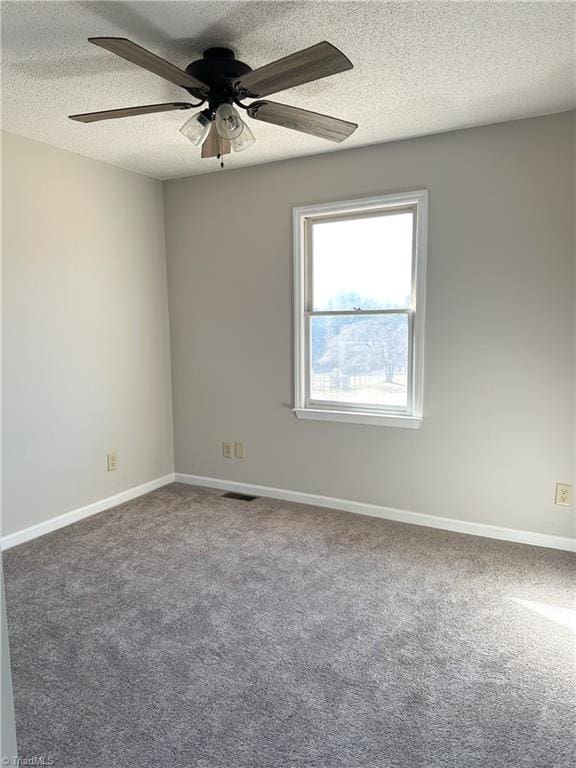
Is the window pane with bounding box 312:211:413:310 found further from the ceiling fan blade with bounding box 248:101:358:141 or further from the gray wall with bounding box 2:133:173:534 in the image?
the gray wall with bounding box 2:133:173:534

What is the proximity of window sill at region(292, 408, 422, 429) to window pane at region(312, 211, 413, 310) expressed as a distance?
30.0 inches

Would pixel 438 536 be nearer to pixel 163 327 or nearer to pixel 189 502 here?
pixel 189 502

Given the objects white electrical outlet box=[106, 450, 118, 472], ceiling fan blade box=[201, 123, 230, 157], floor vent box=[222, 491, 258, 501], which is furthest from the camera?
Answer: floor vent box=[222, 491, 258, 501]

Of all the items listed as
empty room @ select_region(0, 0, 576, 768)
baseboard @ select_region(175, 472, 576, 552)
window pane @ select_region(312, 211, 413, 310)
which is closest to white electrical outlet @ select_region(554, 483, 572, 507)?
empty room @ select_region(0, 0, 576, 768)

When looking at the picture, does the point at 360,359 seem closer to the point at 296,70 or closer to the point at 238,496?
the point at 238,496

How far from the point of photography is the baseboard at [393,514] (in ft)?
10.0

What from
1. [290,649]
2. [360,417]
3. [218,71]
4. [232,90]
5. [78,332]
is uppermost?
[218,71]

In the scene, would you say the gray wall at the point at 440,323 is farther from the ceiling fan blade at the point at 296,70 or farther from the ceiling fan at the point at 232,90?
the ceiling fan blade at the point at 296,70

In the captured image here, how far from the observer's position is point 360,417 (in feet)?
11.6

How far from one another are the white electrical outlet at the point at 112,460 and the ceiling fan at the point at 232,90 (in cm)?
238

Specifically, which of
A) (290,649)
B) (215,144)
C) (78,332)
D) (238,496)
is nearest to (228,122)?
(215,144)

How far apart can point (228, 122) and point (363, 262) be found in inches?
63.5

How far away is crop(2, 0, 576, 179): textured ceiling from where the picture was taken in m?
1.86

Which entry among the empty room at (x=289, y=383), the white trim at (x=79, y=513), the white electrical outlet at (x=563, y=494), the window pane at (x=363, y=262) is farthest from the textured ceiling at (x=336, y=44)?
the white trim at (x=79, y=513)
